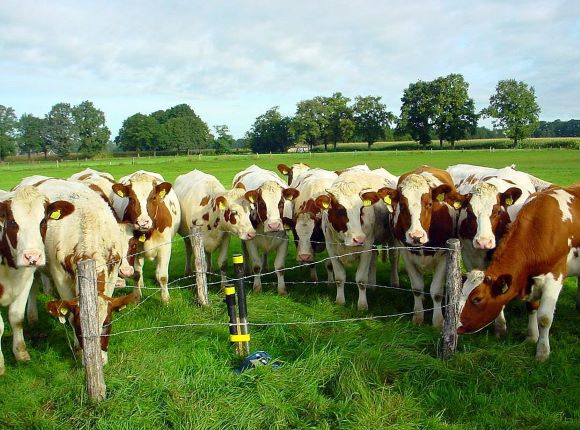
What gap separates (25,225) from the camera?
6.18 m

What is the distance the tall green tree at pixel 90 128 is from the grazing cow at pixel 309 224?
10689cm

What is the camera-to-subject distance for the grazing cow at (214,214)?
9.34 meters

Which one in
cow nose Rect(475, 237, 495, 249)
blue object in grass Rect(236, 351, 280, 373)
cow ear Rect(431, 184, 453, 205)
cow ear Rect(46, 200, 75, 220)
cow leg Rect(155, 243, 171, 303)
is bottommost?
blue object in grass Rect(236, 351, 280, 373)

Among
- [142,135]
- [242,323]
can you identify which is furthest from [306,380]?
[142,135]

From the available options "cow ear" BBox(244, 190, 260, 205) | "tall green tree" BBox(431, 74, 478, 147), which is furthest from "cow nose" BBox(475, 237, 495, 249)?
"tall green tree" BBox(431, 74, 478, 147)

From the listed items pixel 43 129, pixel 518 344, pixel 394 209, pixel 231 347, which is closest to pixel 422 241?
pixel 394 209

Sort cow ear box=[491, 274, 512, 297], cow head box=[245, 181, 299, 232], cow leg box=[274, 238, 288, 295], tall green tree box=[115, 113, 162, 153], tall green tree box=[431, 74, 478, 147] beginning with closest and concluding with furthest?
1. cow ear box=[491, 274, 512, 297]
2. cow head box=[245, 181, 299, 232]
3. cow leg box=[274, 238, 288, 295]
4. tall green tree box=[431, 74, 478, 147]
5. tall green tree box=[115, 113, 162, 153]

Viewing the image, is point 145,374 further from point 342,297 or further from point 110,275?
point 342,297

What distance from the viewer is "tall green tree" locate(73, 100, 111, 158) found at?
359ft

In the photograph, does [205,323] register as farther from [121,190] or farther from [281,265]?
[121,190]

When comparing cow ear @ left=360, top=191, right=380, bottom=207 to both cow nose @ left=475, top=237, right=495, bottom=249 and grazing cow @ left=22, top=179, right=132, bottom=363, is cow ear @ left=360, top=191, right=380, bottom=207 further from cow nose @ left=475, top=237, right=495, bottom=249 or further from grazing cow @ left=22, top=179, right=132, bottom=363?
grazing cow @ left=22, top=179, right=132, bottom=363

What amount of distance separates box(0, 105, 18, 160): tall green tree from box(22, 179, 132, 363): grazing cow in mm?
106486

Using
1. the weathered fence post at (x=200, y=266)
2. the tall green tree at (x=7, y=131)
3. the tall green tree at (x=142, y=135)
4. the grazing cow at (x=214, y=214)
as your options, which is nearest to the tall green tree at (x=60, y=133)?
the tall green tree at (x=7, y=131)

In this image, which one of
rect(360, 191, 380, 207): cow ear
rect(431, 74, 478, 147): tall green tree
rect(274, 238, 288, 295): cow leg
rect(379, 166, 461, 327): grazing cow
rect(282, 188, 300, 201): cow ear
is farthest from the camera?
rect(431, 74, 478, 147): tall green tree
